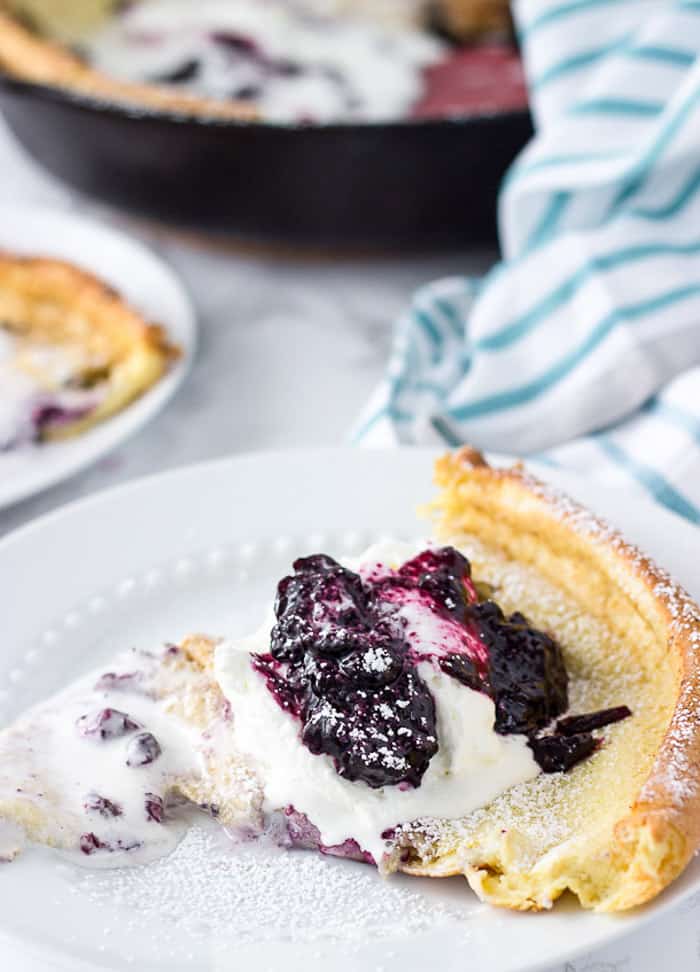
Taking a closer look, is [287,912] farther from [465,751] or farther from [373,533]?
[373,533]

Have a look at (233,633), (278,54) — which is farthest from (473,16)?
(233,633)

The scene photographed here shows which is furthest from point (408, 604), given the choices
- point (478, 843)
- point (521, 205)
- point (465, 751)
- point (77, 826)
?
point (521, 205)

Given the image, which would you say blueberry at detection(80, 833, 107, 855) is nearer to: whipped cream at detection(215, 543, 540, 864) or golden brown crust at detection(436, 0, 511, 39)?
whipped cream at detection(215, 543, 540, 864)

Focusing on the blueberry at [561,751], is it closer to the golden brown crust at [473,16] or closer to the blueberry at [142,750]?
the blueberry at [142,750]

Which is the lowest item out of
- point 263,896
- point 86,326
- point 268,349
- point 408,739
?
point 268,349

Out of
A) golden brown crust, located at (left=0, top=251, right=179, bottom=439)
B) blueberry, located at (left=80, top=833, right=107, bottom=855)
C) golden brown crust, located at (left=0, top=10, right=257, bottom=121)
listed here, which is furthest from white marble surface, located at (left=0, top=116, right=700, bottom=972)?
blueberry, located at (left=80, top=833, right=107, bottom=855)

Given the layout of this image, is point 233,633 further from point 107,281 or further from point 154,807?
point 107,281

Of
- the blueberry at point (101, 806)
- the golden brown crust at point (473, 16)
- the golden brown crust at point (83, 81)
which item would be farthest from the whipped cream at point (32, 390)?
the golden brown crust at point (473, 16)

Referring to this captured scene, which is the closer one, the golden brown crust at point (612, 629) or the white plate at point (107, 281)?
the golden brown crust at point (612, 629)

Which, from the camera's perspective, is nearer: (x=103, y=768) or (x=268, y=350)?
(x=103, y=768)
